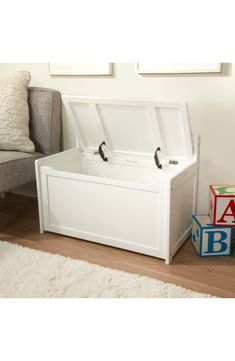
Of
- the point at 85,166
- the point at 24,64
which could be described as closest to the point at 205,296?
the point at 85,166

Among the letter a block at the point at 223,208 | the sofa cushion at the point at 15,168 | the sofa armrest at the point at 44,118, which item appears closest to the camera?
the letter a block at the point at 223,208

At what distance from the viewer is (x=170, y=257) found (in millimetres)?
1898

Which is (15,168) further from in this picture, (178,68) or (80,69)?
(178,68)

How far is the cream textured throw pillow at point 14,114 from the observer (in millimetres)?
2271

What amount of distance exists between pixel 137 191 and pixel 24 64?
4.51 feet

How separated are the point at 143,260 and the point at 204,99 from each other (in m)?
0.92

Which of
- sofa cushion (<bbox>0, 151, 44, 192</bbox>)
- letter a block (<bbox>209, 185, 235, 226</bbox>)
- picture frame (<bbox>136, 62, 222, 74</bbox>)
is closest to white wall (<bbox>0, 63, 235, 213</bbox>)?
picture frame (<bbox>136, 62, 222, 74</bbox>)

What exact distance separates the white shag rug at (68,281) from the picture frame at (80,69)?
1.13 m

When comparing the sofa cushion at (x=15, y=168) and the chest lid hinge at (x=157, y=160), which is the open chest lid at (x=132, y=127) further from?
the sofa cushion at (x=15, y=168)

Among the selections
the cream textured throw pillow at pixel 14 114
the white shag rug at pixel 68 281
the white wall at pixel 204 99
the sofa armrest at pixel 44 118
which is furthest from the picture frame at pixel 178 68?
the white shag rug at pixel 68 281

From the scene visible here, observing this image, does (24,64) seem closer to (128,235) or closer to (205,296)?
(128,235)

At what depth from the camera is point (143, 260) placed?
1930 millimetres

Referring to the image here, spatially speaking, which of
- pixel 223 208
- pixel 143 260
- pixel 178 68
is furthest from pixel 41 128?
pixel 223 208
